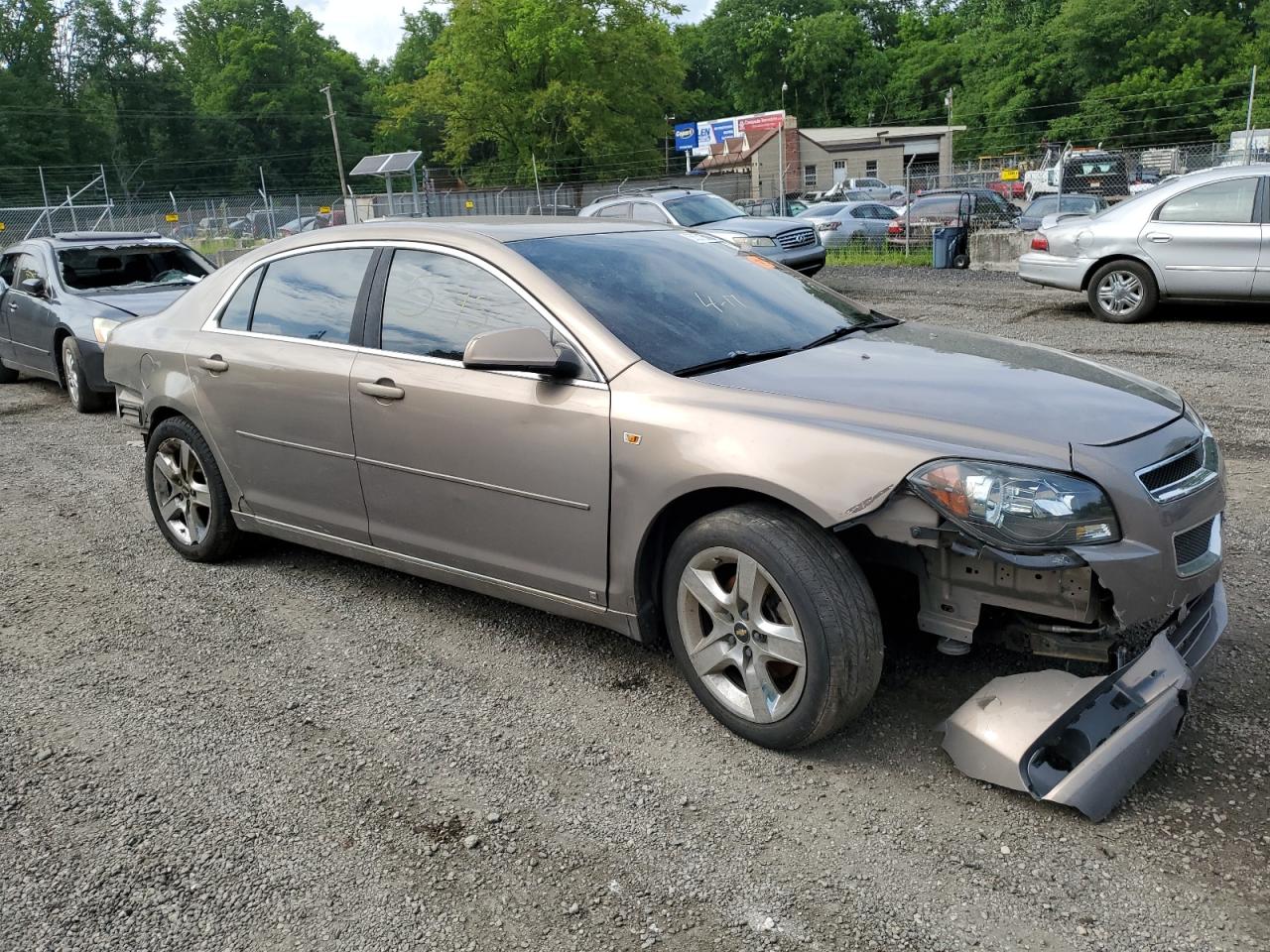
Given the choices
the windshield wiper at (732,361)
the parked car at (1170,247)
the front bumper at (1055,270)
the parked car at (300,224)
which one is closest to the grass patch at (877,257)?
the front bumper at (1055,270)

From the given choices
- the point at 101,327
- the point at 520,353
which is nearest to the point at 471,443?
the point at 520,353

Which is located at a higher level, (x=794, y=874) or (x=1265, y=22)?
(x=1265, y=22)

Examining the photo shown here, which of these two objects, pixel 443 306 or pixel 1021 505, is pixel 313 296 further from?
pixel 1021 505

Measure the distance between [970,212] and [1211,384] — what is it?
13472mm

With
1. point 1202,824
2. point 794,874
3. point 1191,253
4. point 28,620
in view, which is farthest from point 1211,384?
point 28,620

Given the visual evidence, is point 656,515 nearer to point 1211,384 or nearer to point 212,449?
point 212,449

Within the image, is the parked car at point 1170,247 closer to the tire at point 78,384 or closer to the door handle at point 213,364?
the door handle at point 213,364

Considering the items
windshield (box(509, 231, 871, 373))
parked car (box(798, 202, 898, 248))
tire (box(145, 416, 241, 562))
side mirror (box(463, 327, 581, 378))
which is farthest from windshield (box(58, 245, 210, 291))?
parked car (box(798, 202, 898, 248))

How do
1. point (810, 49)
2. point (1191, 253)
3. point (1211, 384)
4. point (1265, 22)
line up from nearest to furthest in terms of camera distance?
point (1211, 384) < point (1191, 253) < point (1265, 22) < point (810, 49)

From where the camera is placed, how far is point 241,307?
486cm

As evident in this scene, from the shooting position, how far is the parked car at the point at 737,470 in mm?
2871

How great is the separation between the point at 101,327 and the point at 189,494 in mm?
4612

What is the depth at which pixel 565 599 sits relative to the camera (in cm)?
370

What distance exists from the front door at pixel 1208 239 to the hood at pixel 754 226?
18.6 ft
